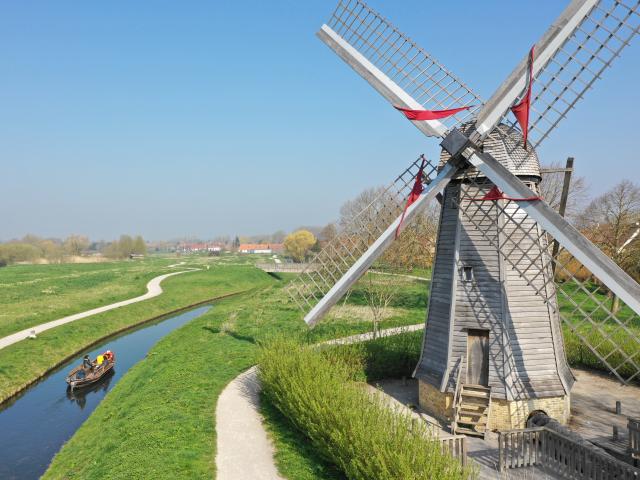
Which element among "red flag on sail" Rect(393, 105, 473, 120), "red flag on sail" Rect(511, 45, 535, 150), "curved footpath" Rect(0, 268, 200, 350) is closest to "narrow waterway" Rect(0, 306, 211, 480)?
"curved footpath" Rect(0, 268, 200, 350)

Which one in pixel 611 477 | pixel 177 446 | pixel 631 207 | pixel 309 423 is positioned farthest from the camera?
pixel 631 207

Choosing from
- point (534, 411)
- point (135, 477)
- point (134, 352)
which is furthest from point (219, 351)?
point (534, 411)

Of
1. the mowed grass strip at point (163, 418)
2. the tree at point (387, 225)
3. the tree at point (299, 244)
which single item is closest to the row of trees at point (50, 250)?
the tree at point (299, 244)

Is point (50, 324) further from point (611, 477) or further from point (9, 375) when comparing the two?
point (611, 477)

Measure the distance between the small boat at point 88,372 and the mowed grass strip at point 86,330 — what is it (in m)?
2.37

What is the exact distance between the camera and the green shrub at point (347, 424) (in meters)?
6.73

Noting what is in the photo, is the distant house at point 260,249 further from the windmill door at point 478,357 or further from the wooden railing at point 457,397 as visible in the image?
the wooden railing at point 457,397

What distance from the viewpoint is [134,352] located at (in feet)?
80.4

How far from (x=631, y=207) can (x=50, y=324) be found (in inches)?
1457

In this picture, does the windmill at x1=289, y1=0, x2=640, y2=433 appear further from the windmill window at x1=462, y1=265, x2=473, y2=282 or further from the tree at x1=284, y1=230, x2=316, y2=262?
the tree at x1=284, y1=230, x2=316, y2=262

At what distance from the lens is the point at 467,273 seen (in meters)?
11.0

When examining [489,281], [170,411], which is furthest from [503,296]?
[170,411]

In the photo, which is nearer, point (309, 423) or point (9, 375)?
point (309, 423)

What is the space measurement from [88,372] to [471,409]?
626 inches
